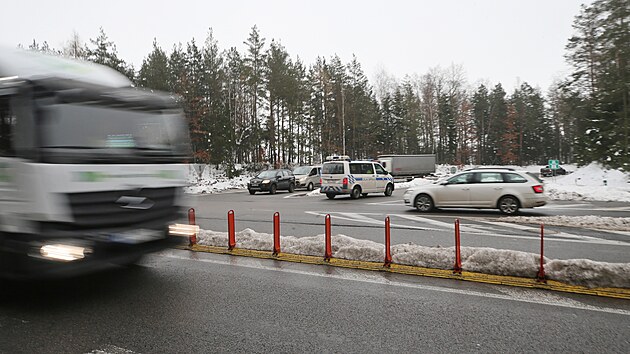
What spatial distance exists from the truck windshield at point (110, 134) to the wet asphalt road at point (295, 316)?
6.06 ft

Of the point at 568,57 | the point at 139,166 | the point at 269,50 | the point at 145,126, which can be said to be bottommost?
the point at 139,166

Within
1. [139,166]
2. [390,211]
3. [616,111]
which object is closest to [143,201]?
[139,166]

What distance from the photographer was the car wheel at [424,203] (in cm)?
1454

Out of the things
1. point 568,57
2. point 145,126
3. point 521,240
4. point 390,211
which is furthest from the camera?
point 568,57

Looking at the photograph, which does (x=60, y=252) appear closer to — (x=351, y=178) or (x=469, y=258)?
(x=469, y=258)

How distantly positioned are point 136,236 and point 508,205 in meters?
12.3

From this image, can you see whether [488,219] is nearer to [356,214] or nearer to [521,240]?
[521,240]

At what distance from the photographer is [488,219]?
40.4 ft

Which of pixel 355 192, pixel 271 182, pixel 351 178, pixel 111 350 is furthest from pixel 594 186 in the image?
pixel 111 350

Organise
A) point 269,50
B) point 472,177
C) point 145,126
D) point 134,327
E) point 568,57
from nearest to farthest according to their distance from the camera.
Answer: point 134,327 → point 145,126 → point 472,177 → point 568,57 → point 269,50

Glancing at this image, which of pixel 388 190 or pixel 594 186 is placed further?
pixel 594 186

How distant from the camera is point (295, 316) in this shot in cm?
446

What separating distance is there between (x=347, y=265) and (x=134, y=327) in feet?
11.6

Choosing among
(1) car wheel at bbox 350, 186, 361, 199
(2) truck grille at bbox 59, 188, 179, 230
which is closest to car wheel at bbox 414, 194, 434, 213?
(1) car wheel at bbox 350, 186, 361, 199
